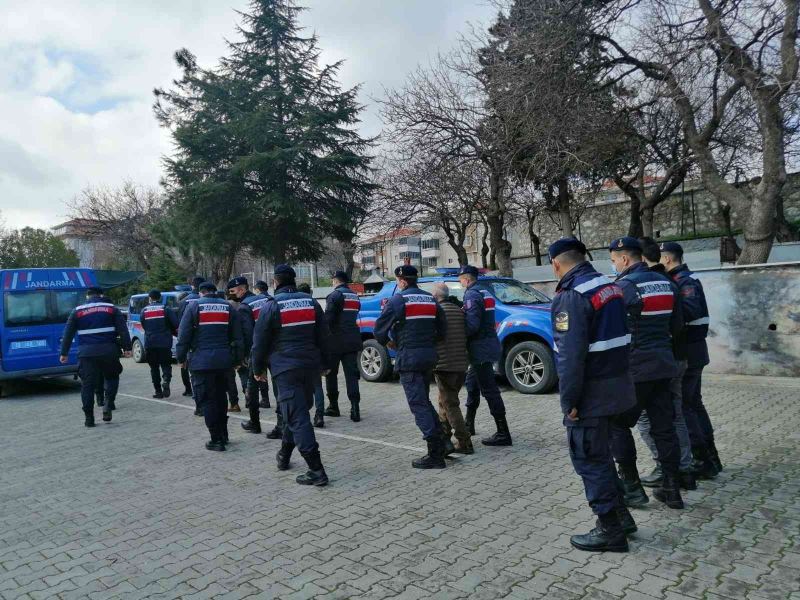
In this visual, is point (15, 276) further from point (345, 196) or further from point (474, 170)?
point (345, 196)

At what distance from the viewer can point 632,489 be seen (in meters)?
4.35

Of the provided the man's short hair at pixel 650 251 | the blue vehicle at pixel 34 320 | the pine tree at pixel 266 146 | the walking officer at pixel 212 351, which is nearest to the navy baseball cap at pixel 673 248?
the man's short hair at pixel 650 251

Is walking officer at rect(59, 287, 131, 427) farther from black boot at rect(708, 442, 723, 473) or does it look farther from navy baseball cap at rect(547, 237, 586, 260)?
black boot at rect(708, 442, 723, 473)

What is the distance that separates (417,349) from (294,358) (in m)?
1.16

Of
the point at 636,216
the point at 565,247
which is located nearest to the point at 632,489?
the point at 565,247

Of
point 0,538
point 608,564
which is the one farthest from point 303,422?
point 608,564

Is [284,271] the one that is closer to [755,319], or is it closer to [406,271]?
[406,271]

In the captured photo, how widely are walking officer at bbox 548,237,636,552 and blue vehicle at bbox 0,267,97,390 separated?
10.6 metres

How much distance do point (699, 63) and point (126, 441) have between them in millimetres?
10997

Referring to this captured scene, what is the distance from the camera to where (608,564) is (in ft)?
11.3

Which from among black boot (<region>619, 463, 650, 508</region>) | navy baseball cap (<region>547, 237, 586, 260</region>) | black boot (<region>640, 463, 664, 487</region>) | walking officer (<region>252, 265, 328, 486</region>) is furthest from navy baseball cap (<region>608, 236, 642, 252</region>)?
walking officer (<region>252, 265, 328, 486</region>)

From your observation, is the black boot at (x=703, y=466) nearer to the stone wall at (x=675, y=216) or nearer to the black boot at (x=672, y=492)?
the black boot at (x=672, y=492)

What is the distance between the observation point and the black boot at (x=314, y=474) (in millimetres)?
5164

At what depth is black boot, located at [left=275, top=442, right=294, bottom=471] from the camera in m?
5.61
